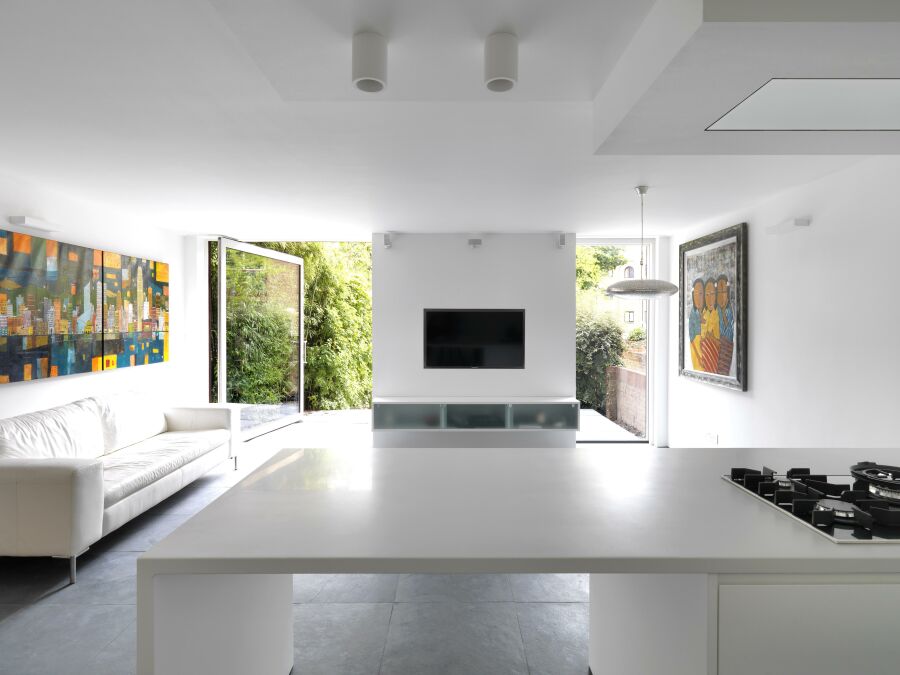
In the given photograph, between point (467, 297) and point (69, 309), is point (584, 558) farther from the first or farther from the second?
point (467, 297)

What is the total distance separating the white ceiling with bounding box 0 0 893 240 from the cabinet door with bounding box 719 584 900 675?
1221 millimetres

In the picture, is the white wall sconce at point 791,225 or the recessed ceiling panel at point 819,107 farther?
the white wall sconce at point 791,225

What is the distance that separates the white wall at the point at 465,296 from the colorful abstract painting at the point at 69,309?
2.34 metres

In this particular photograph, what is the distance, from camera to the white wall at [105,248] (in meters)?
3.70

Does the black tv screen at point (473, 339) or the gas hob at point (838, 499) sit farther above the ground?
the black tv screen at point (473, 339)

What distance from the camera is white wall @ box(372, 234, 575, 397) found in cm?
596

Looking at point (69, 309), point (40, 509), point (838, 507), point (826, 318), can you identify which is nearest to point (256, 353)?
point (69, 309)

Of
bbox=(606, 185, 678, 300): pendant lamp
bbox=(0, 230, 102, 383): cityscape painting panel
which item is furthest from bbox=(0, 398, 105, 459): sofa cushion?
bbox=(606, 185, 678, 300): pendant lamp

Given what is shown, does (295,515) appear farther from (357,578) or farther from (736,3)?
(357,578)

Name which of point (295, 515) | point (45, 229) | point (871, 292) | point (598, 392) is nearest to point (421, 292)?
point (598, 392)

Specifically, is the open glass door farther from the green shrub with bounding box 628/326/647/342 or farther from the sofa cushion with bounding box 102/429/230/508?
the green shrub with bounding box 628/326/647/342

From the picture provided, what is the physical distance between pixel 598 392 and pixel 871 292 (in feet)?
11.3

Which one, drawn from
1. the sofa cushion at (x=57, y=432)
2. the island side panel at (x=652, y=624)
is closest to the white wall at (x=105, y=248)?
the sofa cushion at (x=57, y=432)

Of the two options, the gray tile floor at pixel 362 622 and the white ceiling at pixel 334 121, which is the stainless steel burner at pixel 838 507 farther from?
the gray tile floor at pixel 362 622
